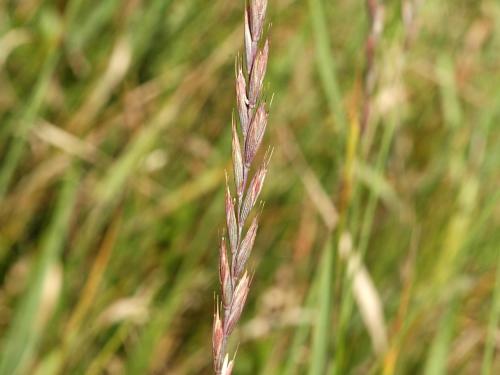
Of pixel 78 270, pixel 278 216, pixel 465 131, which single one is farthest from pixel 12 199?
pixel 465 131

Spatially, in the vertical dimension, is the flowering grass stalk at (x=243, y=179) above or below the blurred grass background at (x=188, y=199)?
above

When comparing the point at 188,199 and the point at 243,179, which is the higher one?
the point at 243,179

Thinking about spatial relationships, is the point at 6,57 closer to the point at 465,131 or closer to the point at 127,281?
the point at 127,281

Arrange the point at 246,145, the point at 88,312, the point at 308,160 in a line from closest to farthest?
the point at 246,145
the point at 88,312
the point at 308,160

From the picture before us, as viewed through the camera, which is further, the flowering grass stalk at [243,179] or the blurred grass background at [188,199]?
the blurred grass background at [188,199]

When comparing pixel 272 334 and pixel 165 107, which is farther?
pixel 165 107
